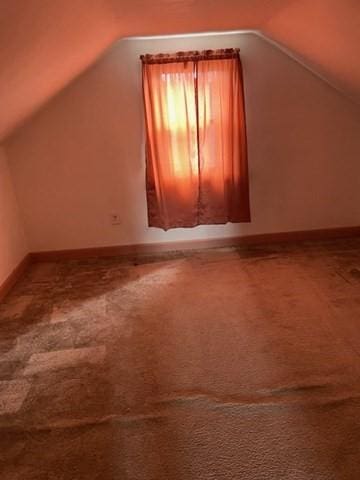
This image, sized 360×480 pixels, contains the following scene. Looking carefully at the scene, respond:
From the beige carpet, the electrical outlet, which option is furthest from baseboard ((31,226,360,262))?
the beige carpet

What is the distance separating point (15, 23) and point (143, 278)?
1973 mm

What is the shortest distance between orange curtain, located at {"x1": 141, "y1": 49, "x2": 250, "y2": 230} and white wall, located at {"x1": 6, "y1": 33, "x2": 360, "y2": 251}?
15cm

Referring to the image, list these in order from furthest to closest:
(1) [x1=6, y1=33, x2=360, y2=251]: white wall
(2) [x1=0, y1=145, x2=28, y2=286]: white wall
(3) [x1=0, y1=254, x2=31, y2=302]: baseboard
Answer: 1. (1) [x1=6, y1=33, x2=360, y2=251]: white wall
2. (2) [x1=0, y1=145, x2=28, y2=286]: white wall
3. (3) [x1=0, y1=254, x2=31, y2=302]: baseboard

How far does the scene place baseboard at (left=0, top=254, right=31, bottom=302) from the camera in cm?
284

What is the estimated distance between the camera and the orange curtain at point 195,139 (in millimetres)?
2969

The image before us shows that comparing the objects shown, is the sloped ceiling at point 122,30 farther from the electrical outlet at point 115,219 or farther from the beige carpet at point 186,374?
the beige carpet at point 186,374

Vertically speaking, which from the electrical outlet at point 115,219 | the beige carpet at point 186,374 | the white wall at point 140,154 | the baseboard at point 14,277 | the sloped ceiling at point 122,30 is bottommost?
the beige carpet at point 186,374

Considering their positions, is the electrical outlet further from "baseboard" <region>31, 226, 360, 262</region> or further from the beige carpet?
the beige carpet

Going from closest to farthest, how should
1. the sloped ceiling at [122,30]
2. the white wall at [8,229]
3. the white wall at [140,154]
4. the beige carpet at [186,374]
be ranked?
1. the beige carpet at [186,374]
2. the sloped ceiling at [122,30]
3. the white wall at [8,229]
4. the white wall at [140,154]

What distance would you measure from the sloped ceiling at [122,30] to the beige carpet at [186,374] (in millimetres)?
1362

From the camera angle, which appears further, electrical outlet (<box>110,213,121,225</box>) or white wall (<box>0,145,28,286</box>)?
electrical outlet (<box>110,213,121,225</box>)

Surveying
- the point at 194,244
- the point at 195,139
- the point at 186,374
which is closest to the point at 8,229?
the point at 194,244

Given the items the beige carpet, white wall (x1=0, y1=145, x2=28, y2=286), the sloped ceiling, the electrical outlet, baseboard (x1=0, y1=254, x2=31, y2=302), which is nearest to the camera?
the beige carpet

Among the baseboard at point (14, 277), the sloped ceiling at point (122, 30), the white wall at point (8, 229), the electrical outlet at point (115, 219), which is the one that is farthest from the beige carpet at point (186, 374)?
the sloped ceiling at point (122, 30)
